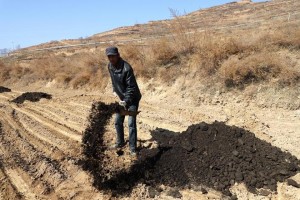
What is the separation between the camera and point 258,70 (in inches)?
352

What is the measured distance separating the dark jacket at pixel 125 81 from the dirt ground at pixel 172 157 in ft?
1.43

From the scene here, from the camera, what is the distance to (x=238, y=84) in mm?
9234

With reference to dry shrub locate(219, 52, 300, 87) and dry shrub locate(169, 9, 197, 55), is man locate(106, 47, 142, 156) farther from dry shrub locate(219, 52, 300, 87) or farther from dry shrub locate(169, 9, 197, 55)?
dry shrub locate(169, 9, 197, 55)

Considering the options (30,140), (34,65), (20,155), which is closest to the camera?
(20,155)

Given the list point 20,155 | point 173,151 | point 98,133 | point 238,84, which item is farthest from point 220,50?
point 20,155

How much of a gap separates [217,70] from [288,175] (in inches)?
195

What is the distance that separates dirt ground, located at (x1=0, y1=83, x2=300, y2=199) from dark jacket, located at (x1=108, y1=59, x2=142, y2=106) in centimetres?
43

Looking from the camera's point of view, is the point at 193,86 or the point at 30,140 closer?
the point at 30,140

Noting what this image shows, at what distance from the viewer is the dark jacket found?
590 centimetres

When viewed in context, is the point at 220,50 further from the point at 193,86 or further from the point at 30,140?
the point at 30,140

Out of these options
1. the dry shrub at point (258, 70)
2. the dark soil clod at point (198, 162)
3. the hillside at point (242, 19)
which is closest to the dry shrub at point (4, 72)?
the hillside at point (242, 19)

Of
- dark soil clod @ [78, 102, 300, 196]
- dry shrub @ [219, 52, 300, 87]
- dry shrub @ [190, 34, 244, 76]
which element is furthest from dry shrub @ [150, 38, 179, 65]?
dark soil clod @ [78, 102, 300, 196]

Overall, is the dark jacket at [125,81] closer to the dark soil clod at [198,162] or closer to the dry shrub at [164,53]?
the dark soil clod at [198,162]

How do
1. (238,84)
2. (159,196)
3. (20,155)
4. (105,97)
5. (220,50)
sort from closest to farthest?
(159,196) → (20,155) → (238,84) → (220,50) → (105,97)
